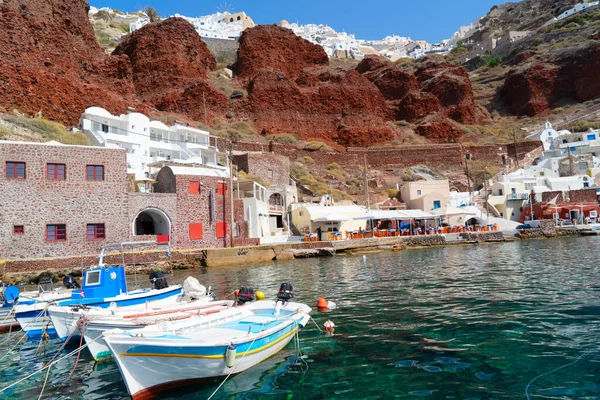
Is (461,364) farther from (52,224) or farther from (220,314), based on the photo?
(52,224)

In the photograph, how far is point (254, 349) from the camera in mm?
7281

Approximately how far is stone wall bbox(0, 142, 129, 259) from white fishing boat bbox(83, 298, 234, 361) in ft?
58.1

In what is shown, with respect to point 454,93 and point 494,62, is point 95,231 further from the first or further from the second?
point 494,62

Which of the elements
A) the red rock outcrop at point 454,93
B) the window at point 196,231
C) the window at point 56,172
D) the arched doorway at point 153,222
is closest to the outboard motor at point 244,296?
the arched doorway at point 153,222

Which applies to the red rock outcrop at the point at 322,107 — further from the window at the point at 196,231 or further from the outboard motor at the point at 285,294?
the outboard motor at the point at 285,294

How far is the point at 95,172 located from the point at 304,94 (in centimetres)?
5631

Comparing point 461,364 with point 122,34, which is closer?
point 461,364

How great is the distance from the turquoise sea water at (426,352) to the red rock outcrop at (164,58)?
2571 inches

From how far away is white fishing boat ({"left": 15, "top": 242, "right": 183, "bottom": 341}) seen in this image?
1089 centimetres

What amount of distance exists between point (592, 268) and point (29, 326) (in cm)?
1931

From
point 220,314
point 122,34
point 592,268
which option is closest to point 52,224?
point 220,314

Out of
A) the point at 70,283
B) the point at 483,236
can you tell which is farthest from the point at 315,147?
the point at 70,283

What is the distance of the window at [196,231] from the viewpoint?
2941cm

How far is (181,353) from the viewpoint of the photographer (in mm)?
6367
